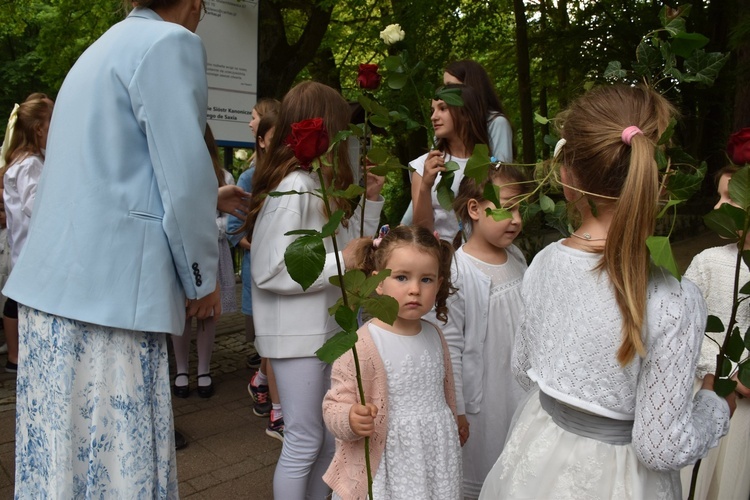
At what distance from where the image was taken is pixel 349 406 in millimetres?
2240

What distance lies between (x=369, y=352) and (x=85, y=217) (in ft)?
3.19

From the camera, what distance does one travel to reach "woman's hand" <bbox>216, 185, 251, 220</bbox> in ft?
8.62

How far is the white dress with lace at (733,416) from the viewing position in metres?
2.76

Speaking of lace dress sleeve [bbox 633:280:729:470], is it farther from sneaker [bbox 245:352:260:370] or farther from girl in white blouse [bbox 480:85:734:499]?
sneaker [bbox 245:352:260:370]

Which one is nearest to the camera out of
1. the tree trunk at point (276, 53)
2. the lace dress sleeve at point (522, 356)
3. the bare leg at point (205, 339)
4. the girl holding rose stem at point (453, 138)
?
the lace dress sleeve at point (522, 356)

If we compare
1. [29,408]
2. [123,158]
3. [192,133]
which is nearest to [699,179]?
[192,133]

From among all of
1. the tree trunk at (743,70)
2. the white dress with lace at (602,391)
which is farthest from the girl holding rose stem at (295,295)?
the tree trunk at (743,70)

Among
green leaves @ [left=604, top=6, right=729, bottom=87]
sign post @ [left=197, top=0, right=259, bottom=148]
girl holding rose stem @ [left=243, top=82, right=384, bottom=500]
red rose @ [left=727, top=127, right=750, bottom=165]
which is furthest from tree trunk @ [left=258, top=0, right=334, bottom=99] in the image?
red rose @ [left=727, top=127, right=750, bottom=165]

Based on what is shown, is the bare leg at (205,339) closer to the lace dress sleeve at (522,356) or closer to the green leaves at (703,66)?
the lace dress sleeve at (522,356)

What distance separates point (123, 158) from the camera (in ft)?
6.55

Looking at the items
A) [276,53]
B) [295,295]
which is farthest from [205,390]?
[276,53]

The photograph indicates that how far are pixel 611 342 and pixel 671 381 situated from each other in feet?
0.54

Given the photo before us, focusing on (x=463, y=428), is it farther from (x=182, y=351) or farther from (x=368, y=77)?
(x=182, y=351)

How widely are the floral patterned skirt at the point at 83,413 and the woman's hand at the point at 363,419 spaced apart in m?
0.63
